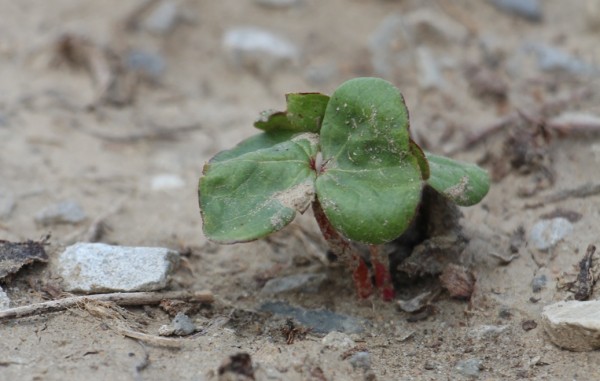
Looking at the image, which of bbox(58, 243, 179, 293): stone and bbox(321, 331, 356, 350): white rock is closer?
bbox(321, 331, 356, 350): white rock

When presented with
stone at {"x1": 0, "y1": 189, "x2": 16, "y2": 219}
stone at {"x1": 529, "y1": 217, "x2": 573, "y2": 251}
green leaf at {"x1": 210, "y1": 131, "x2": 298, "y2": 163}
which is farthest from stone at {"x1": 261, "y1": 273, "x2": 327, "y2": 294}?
stone at {"x1": 0, "y1": 189, "x2": 16, "y2": 219}

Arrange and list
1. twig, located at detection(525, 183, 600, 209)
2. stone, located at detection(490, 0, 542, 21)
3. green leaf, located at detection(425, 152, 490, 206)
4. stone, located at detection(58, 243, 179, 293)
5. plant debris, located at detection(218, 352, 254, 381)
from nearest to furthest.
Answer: plant debris, located at detection(218, 352, 254, 381)
green leaf, located at detection(425, 152, 490, 206)
stone, located at detection(58, 243, 179, 293)
twig, located at detection(525, 183, 600, 209)
stone, located at detection(490, 0, 542, 21)

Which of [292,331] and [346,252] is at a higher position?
[346,252]

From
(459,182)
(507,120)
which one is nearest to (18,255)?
(459,182)

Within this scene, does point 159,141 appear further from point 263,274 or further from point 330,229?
point 330,229

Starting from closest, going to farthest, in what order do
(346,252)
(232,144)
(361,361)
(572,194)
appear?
1. (361,361)
2. (346,252)
3. (572,194)
4. (232,144)

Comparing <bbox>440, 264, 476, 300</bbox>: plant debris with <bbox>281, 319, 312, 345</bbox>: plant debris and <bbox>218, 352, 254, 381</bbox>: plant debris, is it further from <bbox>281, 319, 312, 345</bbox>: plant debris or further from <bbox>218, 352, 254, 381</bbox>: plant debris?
<bbox>218, 352, 254, 381</bbox>: plant debris

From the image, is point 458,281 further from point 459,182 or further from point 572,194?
point 572,194

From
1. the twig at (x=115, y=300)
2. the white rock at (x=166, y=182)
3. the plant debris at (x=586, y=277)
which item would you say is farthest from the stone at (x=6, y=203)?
the plant debris at (x=586, y=277)
